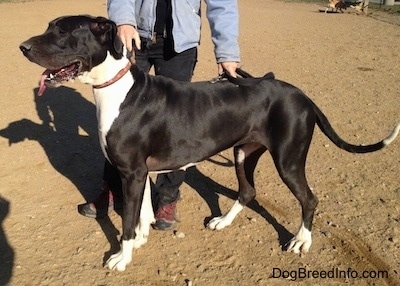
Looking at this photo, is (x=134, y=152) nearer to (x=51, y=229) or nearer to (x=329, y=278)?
(x=51, y=229)

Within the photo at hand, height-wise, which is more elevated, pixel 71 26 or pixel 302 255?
pixel 71 26

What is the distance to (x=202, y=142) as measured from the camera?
3398 mm

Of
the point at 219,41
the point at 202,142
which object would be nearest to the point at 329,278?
the point at 202,142

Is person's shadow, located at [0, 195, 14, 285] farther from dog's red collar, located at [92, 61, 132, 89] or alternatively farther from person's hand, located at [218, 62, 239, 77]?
person's hand, located at [218, 62, 239, 77]

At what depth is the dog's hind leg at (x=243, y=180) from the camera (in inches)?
154

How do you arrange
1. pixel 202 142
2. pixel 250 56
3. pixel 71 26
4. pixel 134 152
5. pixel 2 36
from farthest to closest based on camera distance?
1. pixel 2 36
2. pixel 250 56
3. pixel 202 142
4. pixel 134 152
5. pixel 71 26

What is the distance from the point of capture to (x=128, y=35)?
10.6ft

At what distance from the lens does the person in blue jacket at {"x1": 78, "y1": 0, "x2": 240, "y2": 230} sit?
3357 mm

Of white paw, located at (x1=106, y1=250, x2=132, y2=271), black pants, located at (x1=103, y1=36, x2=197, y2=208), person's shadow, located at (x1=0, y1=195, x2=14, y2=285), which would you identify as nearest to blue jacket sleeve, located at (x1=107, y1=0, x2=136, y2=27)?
black pants, located at (x1=103, y1=36, x2=197, y2=208)

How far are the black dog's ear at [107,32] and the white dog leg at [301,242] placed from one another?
1.97 m

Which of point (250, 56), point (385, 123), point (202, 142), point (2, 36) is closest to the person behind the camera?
point (202, 142)

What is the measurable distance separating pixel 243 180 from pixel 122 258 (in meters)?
1.26

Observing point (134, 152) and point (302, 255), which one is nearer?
point (134, 152)

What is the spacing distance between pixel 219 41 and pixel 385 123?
11.6 ft
